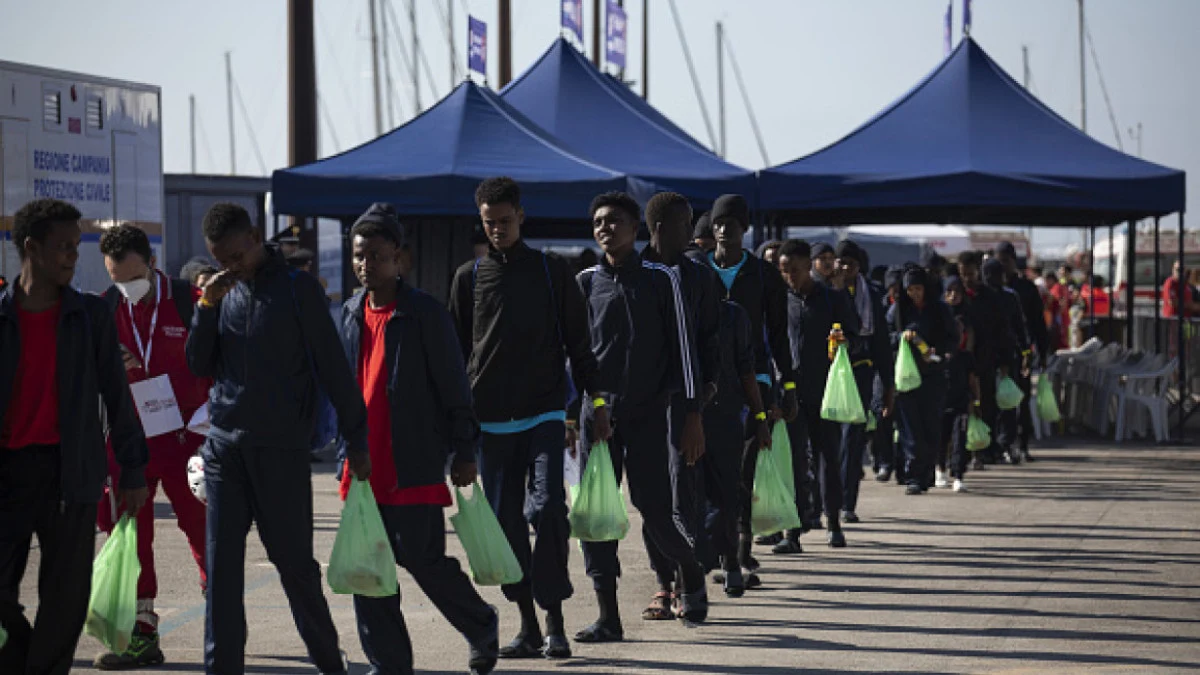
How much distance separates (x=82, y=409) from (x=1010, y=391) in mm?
12021

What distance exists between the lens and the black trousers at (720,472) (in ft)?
30.5

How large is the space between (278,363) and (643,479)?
2251mm

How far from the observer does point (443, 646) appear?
827cm

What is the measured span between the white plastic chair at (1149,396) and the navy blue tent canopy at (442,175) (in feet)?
20.4

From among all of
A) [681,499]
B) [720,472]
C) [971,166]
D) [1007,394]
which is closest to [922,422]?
[1007,394]

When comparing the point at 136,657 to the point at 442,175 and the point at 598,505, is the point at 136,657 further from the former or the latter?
the point at 442,175

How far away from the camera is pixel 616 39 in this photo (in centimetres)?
3014

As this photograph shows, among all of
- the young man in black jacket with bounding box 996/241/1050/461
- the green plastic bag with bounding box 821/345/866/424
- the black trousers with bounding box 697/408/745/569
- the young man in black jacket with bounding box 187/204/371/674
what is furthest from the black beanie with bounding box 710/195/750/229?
the young man in black jacket with bounding box 996/241/1050/461

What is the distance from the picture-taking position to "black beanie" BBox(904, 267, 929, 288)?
15.0 meters

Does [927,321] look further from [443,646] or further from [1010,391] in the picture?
[443,646]

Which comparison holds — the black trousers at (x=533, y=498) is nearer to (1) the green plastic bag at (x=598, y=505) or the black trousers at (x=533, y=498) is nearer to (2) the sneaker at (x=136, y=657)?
(1) the green plastic bag at (x=598, y=505)

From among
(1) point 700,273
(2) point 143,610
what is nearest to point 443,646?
(2) point 143,610

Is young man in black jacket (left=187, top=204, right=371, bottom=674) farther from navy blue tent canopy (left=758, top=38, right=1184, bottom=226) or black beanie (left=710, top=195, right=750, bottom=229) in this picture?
navy blue tent canopy (left=758, top=38, right=1184, bottom=226)

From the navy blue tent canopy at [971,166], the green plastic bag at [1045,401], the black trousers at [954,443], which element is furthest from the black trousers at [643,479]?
the green plastic bag at [1045,401]
